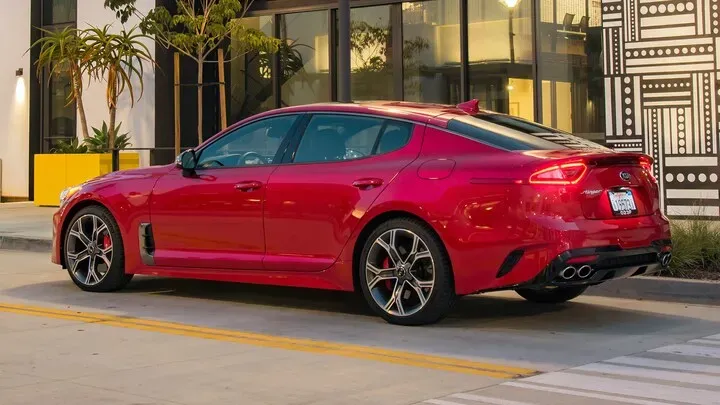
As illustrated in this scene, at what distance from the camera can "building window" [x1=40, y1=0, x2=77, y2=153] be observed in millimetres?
22750

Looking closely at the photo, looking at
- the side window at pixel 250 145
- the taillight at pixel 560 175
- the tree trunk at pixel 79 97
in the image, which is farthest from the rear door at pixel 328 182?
the tree trunk at pixel 79 97

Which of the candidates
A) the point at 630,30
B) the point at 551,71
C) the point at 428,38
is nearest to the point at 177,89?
the point at 428,38

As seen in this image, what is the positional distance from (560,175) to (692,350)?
136 cm

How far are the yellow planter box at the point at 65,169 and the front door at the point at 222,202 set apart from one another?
452 inches

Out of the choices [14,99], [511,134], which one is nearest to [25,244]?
[511,134]

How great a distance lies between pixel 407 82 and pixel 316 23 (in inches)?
92.3

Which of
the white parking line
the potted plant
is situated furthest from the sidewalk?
the white parking line

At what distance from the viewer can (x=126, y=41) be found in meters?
20.2

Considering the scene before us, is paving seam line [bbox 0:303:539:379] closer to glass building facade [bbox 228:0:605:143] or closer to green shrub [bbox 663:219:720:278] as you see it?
green shrub [bbox 663:219:720:278]

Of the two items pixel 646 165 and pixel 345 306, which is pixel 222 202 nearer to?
pixel 345 306

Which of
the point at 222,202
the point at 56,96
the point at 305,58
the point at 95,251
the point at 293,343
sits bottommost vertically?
the point at 293,343

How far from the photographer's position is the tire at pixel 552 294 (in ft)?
28.3

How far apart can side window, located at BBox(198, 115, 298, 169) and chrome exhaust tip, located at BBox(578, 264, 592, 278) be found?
8.69 feet

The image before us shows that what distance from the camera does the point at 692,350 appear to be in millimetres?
6738
